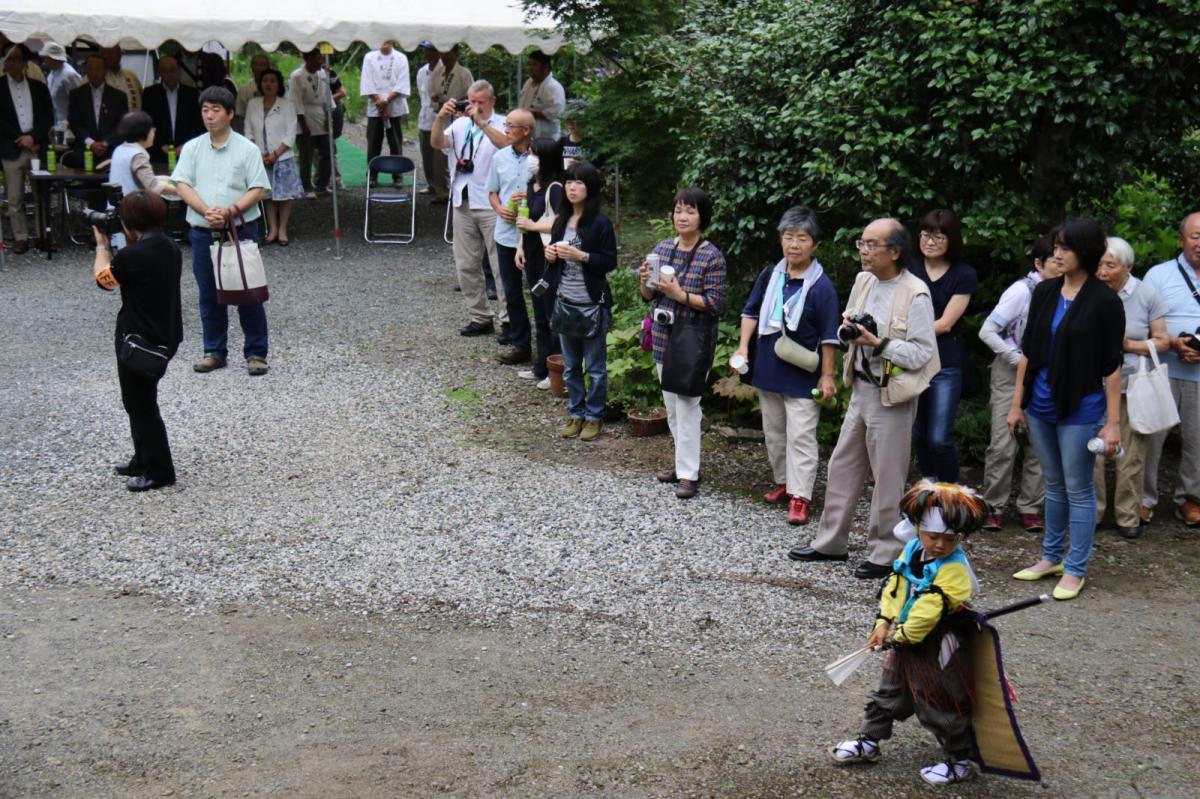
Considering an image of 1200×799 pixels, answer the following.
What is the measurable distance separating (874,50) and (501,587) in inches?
163

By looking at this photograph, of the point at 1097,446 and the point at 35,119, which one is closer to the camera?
the point at 1097,446

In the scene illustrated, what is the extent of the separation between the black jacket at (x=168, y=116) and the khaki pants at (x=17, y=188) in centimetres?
155

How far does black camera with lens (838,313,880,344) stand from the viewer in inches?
225

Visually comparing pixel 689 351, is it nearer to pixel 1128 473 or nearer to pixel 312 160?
pixel 1128 473

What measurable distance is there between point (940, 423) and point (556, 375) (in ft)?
10.7

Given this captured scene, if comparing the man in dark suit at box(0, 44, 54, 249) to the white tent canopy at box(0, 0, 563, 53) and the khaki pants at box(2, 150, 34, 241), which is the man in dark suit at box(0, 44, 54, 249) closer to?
the khaki pants at box(2, 150, 34, 241)

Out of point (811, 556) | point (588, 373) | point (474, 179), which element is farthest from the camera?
point (474, 179)

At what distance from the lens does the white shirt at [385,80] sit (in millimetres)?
16531

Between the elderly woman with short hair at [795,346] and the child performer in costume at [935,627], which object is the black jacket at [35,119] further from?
the child performer in costume at [935,627]

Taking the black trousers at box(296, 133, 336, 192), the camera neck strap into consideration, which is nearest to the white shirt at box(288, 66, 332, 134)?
the black trousers at box(296, 133, 336, 192)

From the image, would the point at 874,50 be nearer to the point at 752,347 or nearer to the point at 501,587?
the point at 752,347

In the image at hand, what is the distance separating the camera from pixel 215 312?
9.38m

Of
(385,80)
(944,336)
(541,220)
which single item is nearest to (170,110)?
(385,80)

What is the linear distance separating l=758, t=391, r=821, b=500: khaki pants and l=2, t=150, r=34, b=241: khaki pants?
10099mm
